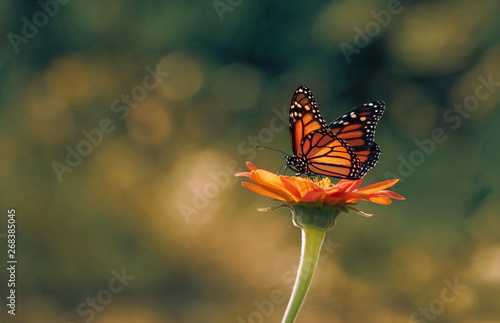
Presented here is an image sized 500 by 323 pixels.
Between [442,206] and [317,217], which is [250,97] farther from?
[317,217]

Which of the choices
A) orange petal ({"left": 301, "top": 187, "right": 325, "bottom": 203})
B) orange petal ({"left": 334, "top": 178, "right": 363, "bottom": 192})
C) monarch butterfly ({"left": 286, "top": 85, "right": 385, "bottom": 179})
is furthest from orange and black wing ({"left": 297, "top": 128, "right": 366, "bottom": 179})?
orange petal ({"left": 301, "top": 187, "right": 325, "bottom": 203})

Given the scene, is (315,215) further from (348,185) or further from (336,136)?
(336,136)

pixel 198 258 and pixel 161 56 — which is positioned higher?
pixel 161 56

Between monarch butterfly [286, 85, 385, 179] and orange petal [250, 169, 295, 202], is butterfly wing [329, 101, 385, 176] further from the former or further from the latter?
orange petal [250, 169, 295, 202]

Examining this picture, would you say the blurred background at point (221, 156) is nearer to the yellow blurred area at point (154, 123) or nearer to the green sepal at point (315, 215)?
the yellow blurred area at point (154, 123)

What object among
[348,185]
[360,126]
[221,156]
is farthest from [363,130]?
[221,156]

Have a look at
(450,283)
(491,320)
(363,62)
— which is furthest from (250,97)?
(491,320)
